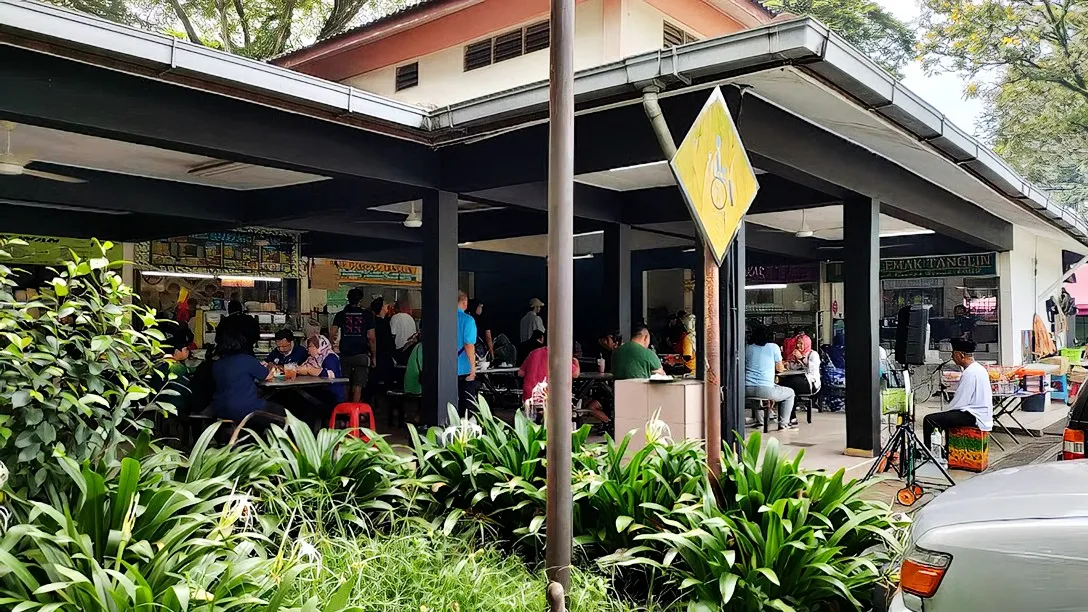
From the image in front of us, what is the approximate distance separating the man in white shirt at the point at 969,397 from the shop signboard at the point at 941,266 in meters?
7.23

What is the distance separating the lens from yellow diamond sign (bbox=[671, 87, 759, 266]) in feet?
10.1

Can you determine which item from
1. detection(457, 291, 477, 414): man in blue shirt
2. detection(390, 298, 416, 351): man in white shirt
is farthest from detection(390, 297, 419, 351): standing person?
detection(457, 291, 477, 414): man in blue shirt

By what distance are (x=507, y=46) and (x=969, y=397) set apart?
6.06 meters

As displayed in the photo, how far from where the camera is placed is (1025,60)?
1853 cm

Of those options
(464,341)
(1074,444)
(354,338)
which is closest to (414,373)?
(464,341)

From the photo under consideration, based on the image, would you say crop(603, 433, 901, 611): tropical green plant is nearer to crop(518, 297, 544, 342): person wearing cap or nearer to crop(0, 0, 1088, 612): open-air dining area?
crop(0, 0, 1088, 612): open-air dining area

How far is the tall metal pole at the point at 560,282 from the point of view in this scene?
2797 millimetres

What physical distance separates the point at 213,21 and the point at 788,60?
17.8m

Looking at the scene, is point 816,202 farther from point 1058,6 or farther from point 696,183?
point 1058,6

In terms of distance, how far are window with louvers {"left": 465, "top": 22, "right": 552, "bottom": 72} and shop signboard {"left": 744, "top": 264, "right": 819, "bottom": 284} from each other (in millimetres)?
7457

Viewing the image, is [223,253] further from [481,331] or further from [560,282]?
[560,282]

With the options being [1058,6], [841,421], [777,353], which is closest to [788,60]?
[777,353]

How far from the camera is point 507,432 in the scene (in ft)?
13.5

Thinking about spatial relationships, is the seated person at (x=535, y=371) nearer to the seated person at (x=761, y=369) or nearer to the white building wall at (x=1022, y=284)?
the seated person at (x=761, y=369)
